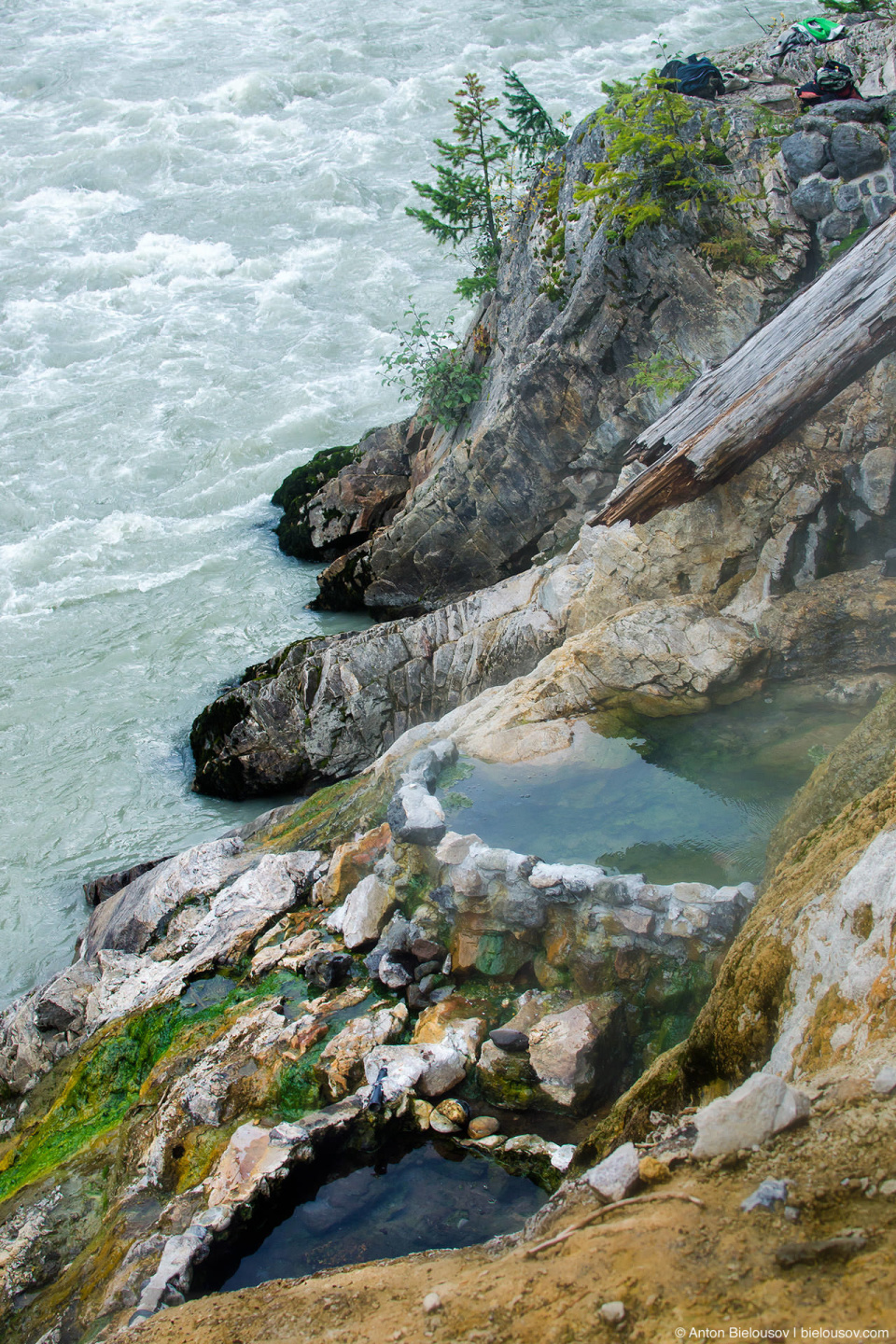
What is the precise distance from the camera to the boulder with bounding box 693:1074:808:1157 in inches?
135

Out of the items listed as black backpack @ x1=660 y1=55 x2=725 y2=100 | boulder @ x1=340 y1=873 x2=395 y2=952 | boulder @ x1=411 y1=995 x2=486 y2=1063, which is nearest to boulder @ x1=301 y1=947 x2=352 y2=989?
boulder @ x1=340 y1=873 x2=395 y2=952

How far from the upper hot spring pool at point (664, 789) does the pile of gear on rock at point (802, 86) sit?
7.89 metres

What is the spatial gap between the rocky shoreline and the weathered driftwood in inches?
11.5

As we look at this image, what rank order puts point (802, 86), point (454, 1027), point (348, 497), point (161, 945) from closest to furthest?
point (454, 1027) → point (161, 945) → point (802, 86) → point (348, 497)

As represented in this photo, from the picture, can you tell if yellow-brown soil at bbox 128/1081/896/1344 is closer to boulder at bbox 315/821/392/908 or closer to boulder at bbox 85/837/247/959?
boulder at bbox 315/821/392/908

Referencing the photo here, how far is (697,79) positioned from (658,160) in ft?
5.57

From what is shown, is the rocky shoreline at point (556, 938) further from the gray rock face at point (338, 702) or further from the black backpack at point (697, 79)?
the black backpack at point (697, 79)

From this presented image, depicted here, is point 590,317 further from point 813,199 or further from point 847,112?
point 847,112

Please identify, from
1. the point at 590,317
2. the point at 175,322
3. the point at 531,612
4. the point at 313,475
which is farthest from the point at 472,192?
the point at 175,322

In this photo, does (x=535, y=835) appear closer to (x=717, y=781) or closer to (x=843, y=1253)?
(x=717, y=781)

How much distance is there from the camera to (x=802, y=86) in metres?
11.1

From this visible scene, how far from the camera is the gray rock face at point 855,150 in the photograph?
32.6 feet

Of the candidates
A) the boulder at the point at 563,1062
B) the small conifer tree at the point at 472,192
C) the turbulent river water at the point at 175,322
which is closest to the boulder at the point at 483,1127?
the boulder at the point at 563,1062

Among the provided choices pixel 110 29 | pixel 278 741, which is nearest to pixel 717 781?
pixel 278 741
